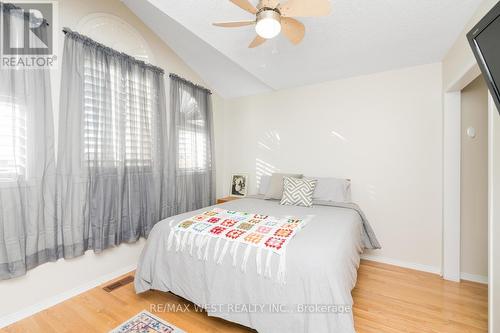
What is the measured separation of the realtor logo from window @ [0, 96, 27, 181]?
34 centimetres

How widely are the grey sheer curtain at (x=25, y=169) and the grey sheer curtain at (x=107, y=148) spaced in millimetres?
99

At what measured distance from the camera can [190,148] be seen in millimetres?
3373

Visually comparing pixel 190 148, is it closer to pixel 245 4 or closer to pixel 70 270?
pixel 70 270

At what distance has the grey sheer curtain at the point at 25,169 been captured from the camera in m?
1.74

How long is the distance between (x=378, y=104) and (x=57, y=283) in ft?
12.9

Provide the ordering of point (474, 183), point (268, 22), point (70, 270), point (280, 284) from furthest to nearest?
point (474, 183) → point (70, 270) → point (268, 22) → point (280, 284)

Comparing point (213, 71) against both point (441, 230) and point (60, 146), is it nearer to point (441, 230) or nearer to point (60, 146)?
point (60, 146)

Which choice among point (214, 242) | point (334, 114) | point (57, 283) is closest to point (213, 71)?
point (334, 114)

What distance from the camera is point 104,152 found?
7.66 ft

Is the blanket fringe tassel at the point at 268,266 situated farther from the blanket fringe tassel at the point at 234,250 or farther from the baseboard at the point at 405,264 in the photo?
the baseboard at the point at 405,264

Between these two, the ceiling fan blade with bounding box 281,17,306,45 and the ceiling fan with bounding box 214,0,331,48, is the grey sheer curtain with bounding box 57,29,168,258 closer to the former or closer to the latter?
the ceiling fan with bounding box 214,0,331,48

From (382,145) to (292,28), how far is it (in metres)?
1.91

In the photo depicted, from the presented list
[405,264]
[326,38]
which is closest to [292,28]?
[326,38]

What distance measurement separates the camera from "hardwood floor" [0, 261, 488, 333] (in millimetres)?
1731
